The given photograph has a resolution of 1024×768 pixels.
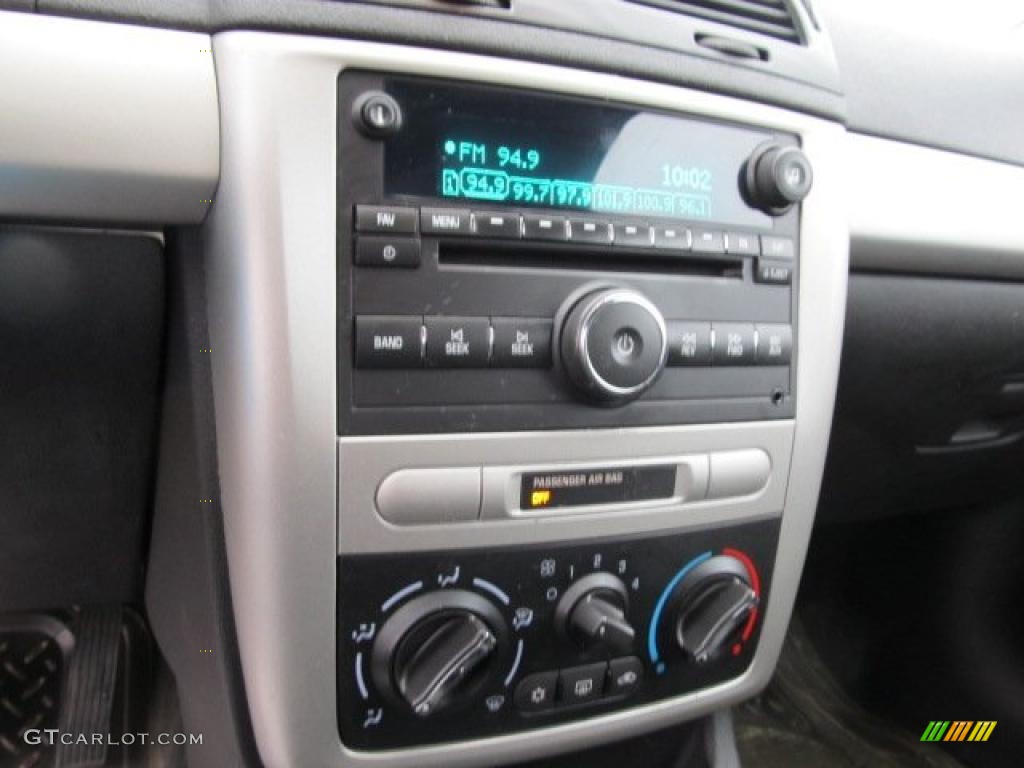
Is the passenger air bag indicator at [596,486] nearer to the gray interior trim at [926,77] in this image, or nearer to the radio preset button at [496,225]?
the radio preset button at [496,225]

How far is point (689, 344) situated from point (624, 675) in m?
0.25

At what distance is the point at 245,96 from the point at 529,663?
0.40 metres

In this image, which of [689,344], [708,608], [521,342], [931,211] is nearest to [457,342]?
[521,342]

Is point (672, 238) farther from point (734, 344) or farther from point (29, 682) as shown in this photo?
point (29, 682)

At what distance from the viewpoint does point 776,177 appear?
24.1 inches

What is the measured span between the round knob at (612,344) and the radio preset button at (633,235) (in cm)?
4

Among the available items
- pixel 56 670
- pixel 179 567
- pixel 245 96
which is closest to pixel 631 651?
pixel 179 567

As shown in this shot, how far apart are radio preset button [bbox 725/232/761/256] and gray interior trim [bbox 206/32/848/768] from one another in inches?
3.5

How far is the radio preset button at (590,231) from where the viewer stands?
553mm

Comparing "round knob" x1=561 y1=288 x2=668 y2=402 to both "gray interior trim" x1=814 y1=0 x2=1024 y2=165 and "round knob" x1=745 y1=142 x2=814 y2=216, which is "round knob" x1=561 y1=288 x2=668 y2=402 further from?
"gray interior trim" x1=814 y1=0 x2=1024 y2=165

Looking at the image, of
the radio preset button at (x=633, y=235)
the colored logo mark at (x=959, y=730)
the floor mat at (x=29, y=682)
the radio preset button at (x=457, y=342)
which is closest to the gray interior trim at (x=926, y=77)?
the radio preset button at (x=633, y=235)

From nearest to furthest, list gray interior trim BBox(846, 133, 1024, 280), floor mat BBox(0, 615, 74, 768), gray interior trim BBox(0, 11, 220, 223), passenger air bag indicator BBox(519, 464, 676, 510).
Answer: gray interior trim BBox(0, 11, 220, 223)
passenger air bag indicator BBox(519, 464, 676, 510)
gray interior trim BBox(846, 133, 1024, 280)
floor mat BBox(0, 615, 74, 768)

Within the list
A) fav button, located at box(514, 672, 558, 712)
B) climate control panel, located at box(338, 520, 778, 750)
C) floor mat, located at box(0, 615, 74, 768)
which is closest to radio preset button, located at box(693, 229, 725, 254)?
climate control panel, located at box(338, 520, 778, 750)

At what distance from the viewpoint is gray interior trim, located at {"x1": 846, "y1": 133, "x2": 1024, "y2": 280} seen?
2.48 ft
